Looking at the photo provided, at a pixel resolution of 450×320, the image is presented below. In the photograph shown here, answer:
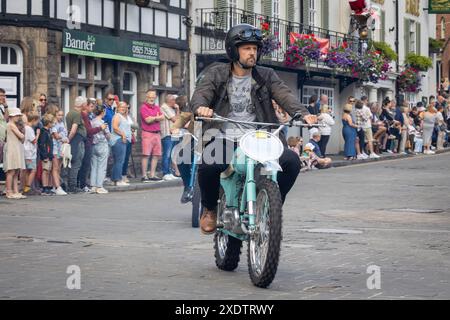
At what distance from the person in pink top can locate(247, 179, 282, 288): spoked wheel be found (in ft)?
53.2

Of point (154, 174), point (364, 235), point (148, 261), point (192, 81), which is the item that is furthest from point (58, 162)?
point (192, 81)

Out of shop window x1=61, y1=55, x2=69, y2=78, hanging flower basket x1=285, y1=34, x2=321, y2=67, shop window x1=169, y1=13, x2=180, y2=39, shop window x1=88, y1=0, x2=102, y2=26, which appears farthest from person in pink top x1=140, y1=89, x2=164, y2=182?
hanging flower basket x1=285, y1=34, x2=321, y2=67

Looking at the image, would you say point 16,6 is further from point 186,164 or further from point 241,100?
point 241,100

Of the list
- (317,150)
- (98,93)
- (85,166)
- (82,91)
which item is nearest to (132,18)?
(98,93)

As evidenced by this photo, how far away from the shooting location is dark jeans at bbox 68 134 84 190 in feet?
72.0

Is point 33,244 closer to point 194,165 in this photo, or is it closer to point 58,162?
point 194,165

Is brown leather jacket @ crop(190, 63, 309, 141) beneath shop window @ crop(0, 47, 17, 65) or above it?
beneath

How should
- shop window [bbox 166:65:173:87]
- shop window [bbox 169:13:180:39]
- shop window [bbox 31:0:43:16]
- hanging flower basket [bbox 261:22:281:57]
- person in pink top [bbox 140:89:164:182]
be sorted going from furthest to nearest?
hanging flower basket [bbox 261:22:281:57]
shop window [bbox 166:65:173:87]
shop window [bbox 169:13:180:39]
shop window [bbox 31:0:43:16]
person in pink top [bbox 140:89:164:182]

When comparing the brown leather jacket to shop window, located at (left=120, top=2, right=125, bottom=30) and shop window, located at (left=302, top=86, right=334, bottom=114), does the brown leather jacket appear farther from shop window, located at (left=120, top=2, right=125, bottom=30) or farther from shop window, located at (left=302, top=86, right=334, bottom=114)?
shop window, located at (left=302, top=86, right=334, bottom=114)

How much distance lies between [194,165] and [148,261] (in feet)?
16.2

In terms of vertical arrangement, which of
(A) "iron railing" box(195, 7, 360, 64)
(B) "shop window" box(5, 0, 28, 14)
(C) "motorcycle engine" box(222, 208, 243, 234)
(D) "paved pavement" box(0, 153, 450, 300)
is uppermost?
→ (A) "iron railing" box(195, 7, 360, 64)

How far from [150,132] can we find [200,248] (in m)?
13.6

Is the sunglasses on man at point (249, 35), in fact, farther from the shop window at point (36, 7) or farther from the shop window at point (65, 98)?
the shop window at point (65, 98)

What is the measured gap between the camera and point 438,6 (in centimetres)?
5441
